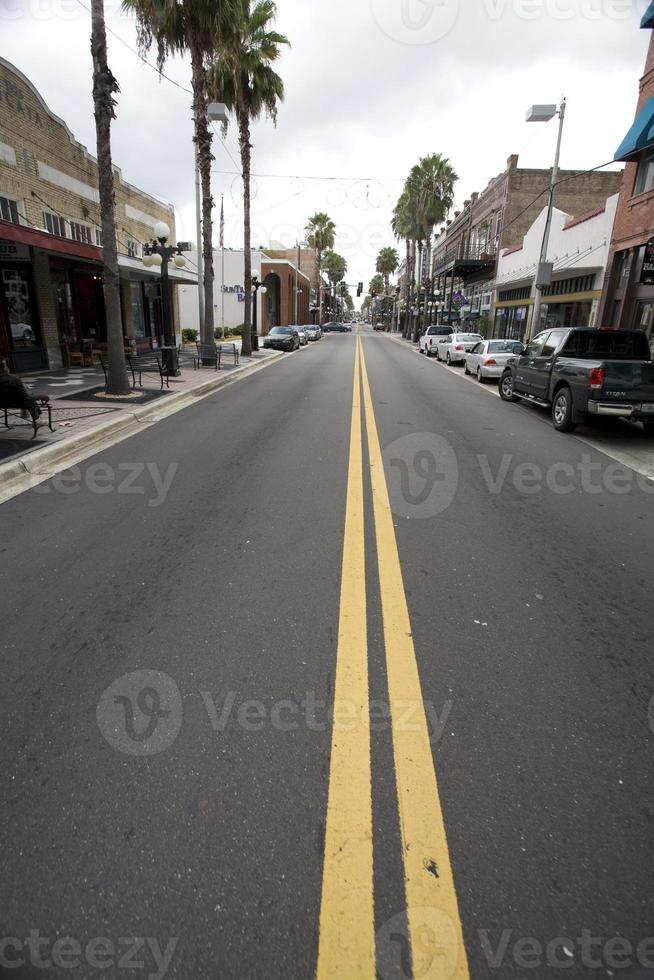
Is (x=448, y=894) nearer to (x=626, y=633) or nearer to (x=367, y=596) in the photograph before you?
(x=367, y=596)

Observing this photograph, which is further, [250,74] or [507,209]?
[507,209]

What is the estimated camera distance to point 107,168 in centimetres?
1095

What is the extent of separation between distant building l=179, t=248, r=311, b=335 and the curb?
3678cm

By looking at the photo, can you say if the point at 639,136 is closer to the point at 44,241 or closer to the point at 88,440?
the point at 44,241

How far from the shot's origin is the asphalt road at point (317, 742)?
1722 mm

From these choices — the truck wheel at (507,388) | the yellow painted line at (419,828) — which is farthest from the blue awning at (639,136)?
the yellow painted line at (419,828)

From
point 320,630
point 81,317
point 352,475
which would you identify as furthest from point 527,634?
point 81,317

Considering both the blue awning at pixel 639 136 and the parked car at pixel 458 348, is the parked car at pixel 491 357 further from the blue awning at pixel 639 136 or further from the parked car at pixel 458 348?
the blue awning at pixel 639 136

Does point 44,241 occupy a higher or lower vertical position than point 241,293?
lower

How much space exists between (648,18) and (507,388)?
1269 centimetres

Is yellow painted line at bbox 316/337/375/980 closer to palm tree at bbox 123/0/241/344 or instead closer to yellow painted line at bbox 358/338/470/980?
yellow painted line at bbox 358/338/470/980

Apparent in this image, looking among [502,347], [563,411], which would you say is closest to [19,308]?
[563,411]

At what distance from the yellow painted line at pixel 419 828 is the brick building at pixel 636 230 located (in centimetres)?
1695

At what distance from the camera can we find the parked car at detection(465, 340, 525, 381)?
18172 millimetres
